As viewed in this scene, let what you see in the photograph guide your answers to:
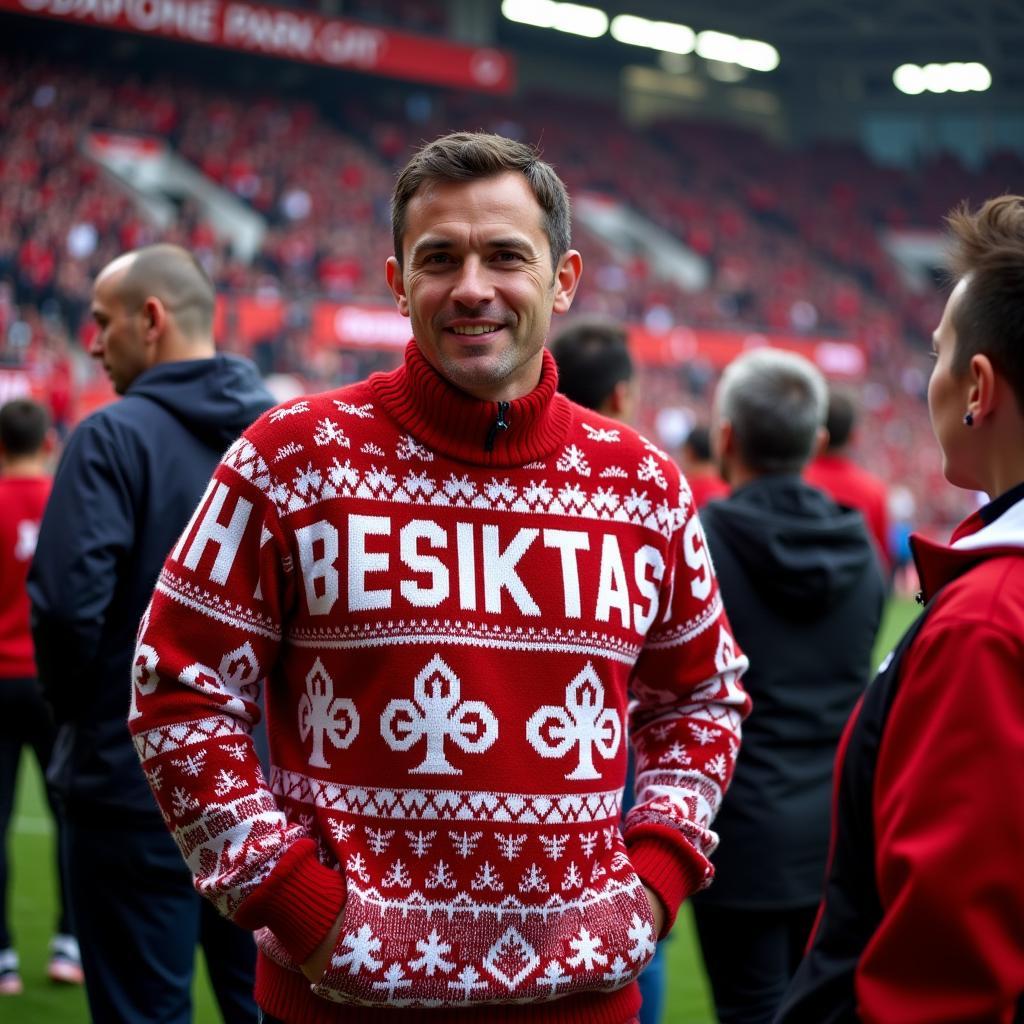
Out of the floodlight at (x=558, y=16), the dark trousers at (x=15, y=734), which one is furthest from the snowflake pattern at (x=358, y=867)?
the floodlight at (x=558, y=16)

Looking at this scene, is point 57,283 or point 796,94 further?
point 796,94

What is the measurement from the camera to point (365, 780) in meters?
1.87

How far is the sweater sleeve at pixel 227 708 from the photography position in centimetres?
180

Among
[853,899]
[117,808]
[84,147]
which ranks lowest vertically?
[117,808]

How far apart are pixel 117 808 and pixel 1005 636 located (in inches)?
78.1

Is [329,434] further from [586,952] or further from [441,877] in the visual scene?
[586,952]

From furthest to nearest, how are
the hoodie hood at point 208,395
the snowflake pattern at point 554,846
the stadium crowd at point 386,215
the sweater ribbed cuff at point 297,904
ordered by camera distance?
the stadium crowd at point 386,215
the hoodie hood at point 208,395
the snowflake pattern at point 554,846
the sweater ribbed cuff at point 297,904

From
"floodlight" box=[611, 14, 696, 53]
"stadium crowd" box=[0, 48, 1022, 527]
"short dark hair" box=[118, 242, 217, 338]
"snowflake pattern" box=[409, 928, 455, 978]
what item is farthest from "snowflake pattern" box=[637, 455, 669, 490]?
"floodlight" box=[611, 14, 696, 53]

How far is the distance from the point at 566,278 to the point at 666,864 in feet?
2.93

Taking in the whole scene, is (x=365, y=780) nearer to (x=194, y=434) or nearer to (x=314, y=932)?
(x=314, y=932)

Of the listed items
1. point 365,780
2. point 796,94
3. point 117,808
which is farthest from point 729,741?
point 796,94

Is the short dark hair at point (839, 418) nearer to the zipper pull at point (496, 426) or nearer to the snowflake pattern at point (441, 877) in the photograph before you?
the zipper pull at point (496, 426)

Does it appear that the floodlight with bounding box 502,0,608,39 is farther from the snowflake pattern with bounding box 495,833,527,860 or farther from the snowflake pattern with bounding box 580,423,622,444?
the snowflake pattern with bounding box 495,833,527,860

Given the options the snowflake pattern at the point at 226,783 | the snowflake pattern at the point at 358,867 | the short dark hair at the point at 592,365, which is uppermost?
the short dark hair at the point at 592,365
